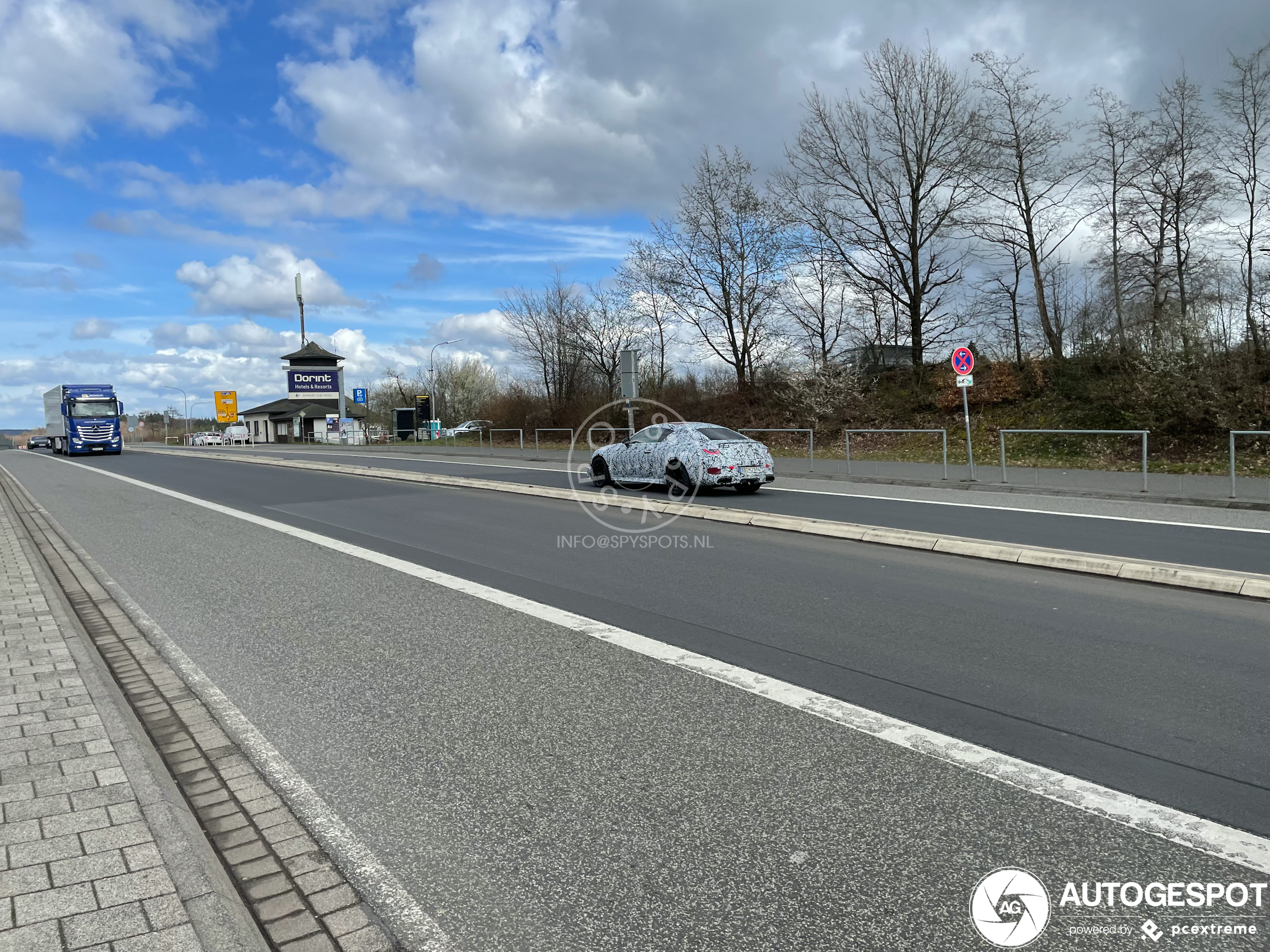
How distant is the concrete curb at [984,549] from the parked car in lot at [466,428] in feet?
92.8

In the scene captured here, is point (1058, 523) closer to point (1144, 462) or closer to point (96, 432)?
point (1144, 462)

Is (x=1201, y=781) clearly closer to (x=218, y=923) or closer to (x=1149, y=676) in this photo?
(x=1149, y=676)

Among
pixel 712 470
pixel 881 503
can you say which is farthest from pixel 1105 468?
pixel 712 470

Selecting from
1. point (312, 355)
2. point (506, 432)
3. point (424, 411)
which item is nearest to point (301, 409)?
point (312, 355)

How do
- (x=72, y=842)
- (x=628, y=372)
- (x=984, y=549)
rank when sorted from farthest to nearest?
(x=628, y=372)
(x=984, y=549)
(x=72, y=842)

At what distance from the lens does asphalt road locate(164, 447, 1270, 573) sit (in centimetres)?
916

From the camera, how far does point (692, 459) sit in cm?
1593

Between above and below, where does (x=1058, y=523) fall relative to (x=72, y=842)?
below

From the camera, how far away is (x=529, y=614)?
6910mm

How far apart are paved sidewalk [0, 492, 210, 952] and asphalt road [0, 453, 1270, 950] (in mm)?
731

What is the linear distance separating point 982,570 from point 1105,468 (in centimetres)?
1235

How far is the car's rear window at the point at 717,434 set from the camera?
53.5ft

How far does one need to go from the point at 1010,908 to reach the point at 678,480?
13.6 m

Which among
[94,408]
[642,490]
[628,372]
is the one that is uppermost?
[94,408]
